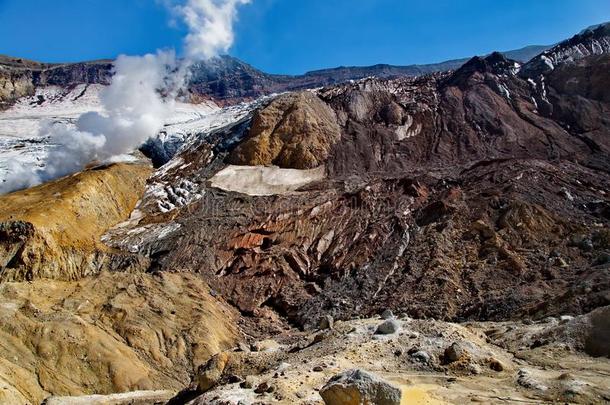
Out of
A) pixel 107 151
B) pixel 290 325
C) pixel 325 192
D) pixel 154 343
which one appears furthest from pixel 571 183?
pixel 107 151

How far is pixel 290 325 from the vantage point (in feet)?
94.1

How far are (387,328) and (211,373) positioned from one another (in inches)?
185

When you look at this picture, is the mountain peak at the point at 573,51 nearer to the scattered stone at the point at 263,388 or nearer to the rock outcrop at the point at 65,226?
the rock outcrop at the point at 65,226

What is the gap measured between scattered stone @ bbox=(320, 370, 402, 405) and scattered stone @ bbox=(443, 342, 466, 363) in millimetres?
4076

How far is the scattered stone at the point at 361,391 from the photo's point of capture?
882cm

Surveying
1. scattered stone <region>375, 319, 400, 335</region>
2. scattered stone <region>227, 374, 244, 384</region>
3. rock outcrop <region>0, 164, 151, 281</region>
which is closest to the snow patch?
rock outcrop <region>0, 164, 151, 281</region>

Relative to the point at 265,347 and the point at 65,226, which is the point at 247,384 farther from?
the point at 65,226

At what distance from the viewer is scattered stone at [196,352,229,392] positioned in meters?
13.7

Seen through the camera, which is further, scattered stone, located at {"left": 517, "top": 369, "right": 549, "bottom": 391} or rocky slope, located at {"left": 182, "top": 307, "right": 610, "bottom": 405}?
scattered stone, located at {"left": 517, "top": 369, "right": 549, "bottom": 391}

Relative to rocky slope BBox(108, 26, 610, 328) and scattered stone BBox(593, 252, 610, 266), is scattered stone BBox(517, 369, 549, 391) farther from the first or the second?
scattered stone BBox(593, 252, 610, 266)

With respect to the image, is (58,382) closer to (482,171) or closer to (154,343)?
(154,343)

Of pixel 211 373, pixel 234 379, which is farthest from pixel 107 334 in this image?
pixel 234 379

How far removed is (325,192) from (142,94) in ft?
135

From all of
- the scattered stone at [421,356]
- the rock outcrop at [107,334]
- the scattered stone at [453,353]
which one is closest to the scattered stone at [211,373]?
the scattered stone at [421,356]
